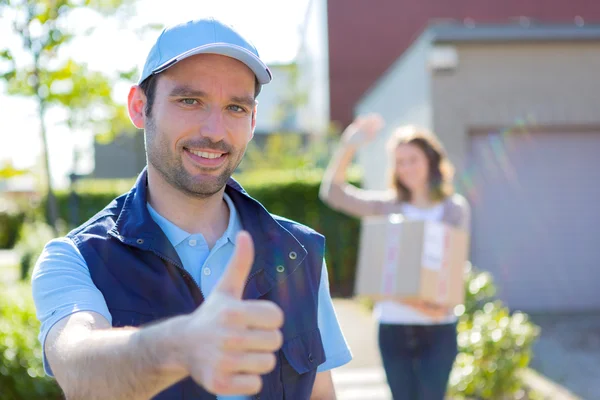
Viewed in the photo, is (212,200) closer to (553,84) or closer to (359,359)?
(359,359)

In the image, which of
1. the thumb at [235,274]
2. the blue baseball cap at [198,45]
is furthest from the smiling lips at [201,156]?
the thumb at [235,274]

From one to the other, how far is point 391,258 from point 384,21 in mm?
15719

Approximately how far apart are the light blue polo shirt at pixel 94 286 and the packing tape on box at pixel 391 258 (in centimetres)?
158

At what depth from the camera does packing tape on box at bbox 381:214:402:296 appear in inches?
139

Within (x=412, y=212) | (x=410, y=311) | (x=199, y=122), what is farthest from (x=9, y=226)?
(x=199, y=122)

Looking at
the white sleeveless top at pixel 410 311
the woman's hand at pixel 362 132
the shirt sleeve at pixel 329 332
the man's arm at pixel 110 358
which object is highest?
the man's arm at pixel 110 358

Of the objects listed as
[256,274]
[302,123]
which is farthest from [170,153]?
[302,123]

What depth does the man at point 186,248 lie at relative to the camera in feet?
4.85

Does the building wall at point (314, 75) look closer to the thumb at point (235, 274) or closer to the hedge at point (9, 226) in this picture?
the hedge at point (9, 226)

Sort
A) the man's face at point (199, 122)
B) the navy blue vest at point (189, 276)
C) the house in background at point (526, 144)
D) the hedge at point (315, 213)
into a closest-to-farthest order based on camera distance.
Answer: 1. the navy blue vest at point (189, 276)
2. the man's face at point (199, 122)
3. the house in background at point (526, 144)
4. the hedge at point (315, 213)

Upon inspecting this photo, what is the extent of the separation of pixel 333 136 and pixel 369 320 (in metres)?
10.3

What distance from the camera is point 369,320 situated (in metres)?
8.71

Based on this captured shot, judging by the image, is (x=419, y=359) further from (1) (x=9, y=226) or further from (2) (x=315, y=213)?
(1) (x=9, y=226)

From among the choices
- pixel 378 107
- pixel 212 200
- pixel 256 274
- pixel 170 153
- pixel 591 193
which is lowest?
pixel 591 193
